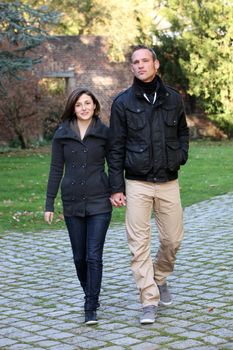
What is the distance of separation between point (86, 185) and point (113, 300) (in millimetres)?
1275

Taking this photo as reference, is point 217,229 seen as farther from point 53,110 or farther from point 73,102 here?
point 53,110

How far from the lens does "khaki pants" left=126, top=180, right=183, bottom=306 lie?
5.66 metres

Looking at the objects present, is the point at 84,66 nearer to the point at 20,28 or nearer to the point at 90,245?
the point at 20,28

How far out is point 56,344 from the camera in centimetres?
522

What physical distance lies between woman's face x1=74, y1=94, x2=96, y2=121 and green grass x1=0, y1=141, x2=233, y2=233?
545 centimetres

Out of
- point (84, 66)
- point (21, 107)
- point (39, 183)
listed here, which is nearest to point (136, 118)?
point (39, 183)

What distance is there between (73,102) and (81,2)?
31.1m

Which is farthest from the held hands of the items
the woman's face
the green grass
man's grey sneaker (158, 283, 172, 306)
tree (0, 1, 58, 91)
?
tree (0, 1, 58, 91)

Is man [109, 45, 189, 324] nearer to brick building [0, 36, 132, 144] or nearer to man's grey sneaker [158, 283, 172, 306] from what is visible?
man's grey sneaker [158, 283, 172, 306]

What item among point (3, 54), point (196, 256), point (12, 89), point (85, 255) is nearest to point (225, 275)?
point (196, 256)

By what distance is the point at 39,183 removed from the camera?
17.2 meters

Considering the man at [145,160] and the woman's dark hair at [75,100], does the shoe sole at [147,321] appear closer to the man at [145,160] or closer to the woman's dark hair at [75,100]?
the man at [145,160]

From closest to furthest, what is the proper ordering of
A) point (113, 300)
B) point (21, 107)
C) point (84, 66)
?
point (113, 300)
point (21, 107)
point (84, 66)

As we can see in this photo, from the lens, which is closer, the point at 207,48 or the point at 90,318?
the point at 90,318
